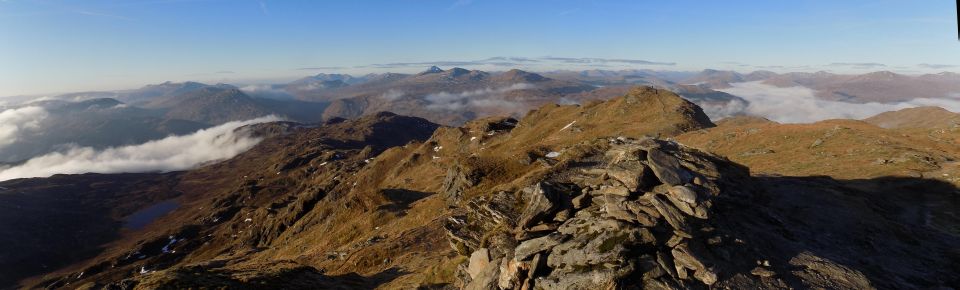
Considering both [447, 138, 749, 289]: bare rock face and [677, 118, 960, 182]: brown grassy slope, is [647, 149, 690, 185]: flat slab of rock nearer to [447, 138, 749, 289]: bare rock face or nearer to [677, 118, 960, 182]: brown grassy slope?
[447, 138, 749, 289]: bare rock face

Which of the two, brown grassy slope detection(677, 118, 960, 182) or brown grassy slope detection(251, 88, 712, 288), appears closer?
brown grassy slope detection(251, 88, 712, 288)

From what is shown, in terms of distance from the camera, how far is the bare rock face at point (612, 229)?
816 inches

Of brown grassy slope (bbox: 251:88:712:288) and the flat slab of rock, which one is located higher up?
the flat slab of rock

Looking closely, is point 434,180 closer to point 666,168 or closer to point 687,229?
point 666,168

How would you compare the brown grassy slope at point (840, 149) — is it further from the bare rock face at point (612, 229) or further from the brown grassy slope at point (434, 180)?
the bare rock face at point (612, 229)

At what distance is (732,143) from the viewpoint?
71938 millimetres

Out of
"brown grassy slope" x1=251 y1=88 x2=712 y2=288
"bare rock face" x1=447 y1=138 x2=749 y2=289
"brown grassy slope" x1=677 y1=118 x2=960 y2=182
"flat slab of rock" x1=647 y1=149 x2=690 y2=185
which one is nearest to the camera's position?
"bare rock face" x1=447 y1=138 x2=749 y2=289

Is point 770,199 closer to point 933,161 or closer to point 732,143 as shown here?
point 933,161

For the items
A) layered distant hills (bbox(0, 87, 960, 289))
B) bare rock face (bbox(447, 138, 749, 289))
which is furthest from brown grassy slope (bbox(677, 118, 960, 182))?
bare rock face (bbox(447, 138, 749, 289))

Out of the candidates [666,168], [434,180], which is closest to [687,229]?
[666,168]

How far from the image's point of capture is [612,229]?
22422 mm

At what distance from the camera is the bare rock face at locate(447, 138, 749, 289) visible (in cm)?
2073

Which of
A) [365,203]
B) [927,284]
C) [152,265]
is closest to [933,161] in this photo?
[927,284]

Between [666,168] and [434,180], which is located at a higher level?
[666,168]
